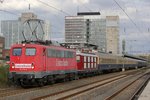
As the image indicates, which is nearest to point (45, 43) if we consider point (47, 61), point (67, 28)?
point (47, 61)

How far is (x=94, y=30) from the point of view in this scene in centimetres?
9500

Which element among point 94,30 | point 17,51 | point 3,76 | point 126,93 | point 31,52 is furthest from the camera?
point 94,30

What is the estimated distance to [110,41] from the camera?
4072 inches

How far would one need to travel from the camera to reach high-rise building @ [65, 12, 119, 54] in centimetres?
8162

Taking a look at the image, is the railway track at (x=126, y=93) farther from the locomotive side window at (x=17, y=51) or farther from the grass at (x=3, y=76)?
the grass at (x=3, y=76)

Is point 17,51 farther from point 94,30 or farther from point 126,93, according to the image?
point 94,30

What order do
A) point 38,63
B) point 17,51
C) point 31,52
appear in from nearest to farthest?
point 38,63
point 31,52
point 17,51

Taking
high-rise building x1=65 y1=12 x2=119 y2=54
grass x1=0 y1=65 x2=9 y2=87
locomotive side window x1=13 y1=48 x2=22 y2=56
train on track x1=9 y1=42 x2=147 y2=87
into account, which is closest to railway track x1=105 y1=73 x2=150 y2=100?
train on track x1=9 y1=42 x2=147 y2=87

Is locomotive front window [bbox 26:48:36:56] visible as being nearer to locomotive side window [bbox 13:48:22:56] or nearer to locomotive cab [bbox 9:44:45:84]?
locomotive cab [bbox 9:44:45:84]

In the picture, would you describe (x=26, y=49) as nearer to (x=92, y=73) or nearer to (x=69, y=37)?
(x=92, y=73)

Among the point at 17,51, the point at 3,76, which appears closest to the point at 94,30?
the point at 3,76

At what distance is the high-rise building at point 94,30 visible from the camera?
268 ft

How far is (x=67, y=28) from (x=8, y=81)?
49.4 meters

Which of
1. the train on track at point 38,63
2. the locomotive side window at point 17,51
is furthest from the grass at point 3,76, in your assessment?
the locomotive side window at point 17,51
